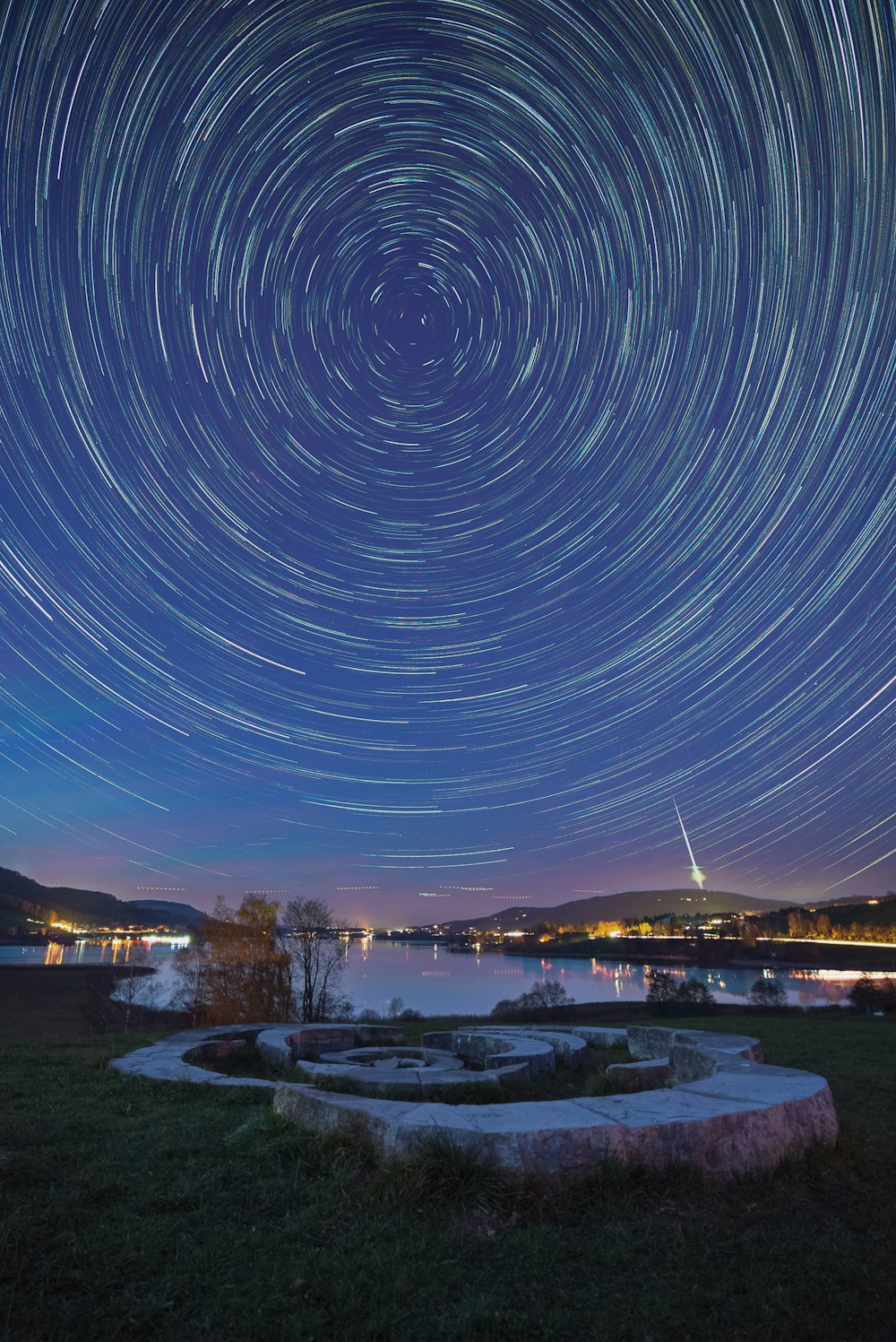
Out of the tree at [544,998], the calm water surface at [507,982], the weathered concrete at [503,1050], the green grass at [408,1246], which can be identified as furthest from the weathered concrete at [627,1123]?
the calm water surface at [507,982]

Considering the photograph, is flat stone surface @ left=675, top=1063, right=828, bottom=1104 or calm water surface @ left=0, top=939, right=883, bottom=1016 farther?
calm water surface @ left=0, top=939, right=883, bottom=1016

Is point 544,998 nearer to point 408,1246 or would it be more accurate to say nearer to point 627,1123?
point 627,1123

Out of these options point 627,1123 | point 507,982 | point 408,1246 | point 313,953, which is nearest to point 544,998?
point 313,953

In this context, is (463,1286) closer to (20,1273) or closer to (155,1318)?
(155,1318)

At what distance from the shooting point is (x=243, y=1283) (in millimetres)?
4465

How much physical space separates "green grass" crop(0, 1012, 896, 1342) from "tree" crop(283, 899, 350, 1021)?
124 ft

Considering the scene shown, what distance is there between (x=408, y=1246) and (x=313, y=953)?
4257cm

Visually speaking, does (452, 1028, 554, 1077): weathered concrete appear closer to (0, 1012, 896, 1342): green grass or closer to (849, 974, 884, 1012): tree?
(0, 1012, 896, 1342): green grass

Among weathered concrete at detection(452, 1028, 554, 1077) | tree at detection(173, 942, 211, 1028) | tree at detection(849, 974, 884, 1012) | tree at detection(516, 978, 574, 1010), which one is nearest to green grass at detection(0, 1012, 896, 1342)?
weathered concrete at detection(452, 1028, 554, 1077)

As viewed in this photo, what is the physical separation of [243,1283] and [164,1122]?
4658mm

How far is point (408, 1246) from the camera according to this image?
491 centimetres

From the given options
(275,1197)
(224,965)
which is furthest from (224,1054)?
(224,965)

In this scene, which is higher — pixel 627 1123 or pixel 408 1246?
pixel 627 1123

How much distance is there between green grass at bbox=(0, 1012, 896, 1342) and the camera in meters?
4.10
